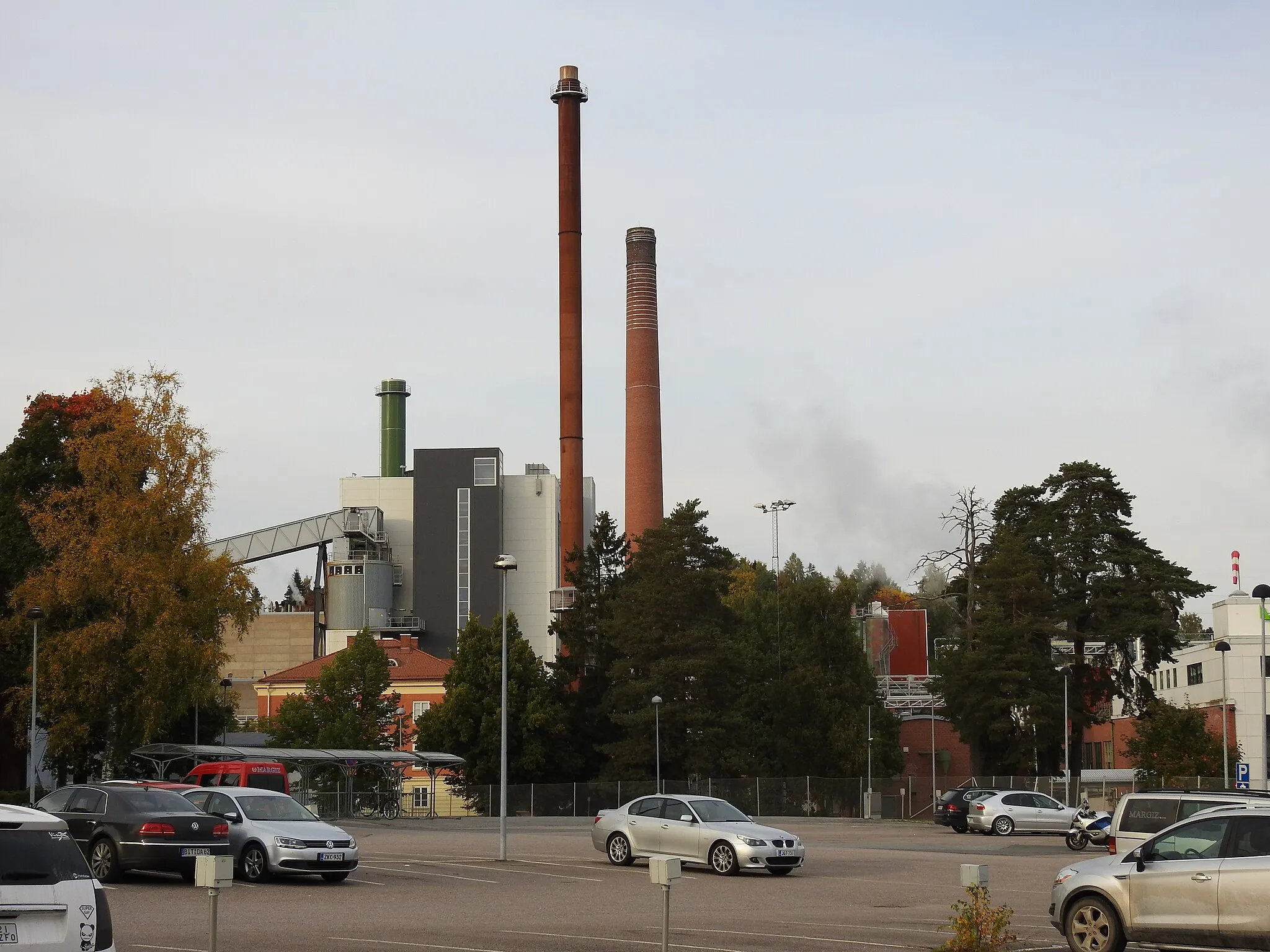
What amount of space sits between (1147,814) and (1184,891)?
21.5 feet

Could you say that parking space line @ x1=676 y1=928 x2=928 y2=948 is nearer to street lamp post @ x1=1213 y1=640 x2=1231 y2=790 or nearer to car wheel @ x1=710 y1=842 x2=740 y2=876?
car wheel @ x1=710 y1=842 x2=740 y2=876

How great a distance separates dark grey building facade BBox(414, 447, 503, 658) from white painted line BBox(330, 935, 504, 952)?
8834 centimetres

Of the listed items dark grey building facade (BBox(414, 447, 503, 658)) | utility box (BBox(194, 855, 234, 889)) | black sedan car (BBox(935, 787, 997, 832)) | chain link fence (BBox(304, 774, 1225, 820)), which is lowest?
chain link fence (BBox(304, 774, 1225, 820))

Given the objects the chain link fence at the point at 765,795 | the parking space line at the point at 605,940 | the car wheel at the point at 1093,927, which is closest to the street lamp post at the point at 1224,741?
the chain link fence at the point at 765,795

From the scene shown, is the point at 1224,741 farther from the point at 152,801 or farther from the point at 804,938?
the point at 152,801

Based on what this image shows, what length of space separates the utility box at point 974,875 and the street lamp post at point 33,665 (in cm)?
3228

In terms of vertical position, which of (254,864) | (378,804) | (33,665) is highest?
(33,665)

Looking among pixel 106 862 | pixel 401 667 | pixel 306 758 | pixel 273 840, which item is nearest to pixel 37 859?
pixel 106 862

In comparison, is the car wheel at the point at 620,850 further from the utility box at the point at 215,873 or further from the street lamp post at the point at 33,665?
the street lamp post at the point at 33,665

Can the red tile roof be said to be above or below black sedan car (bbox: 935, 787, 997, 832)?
above

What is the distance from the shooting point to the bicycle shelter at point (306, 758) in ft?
175

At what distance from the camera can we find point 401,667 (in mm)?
94000

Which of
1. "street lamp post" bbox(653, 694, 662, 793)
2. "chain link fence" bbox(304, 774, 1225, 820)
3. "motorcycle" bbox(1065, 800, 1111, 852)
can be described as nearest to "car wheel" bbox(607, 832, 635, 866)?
"motorcycle" bbox(1065, 800, 1111, 852)

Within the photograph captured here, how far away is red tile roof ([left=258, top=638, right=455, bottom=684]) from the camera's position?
9306 cm
